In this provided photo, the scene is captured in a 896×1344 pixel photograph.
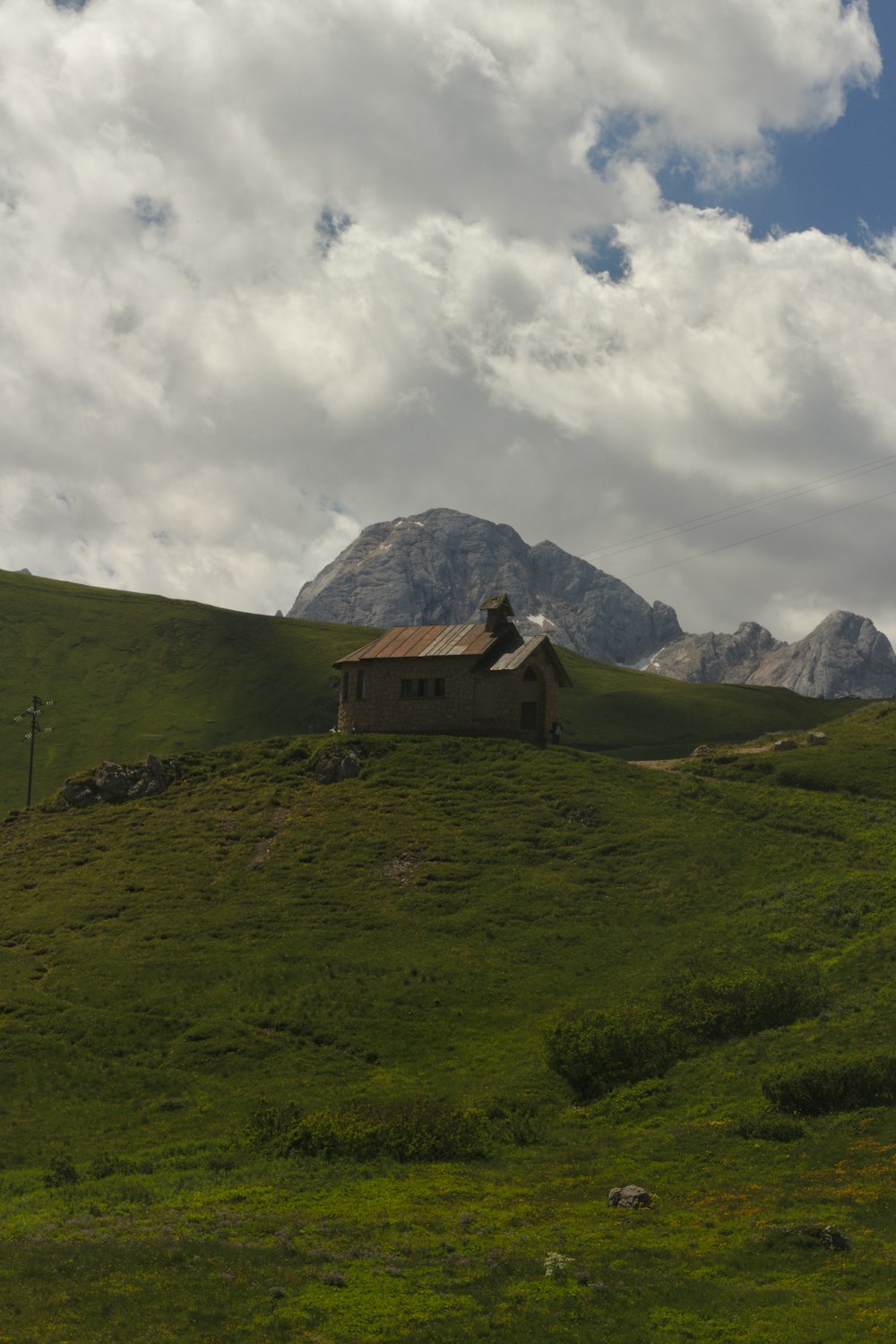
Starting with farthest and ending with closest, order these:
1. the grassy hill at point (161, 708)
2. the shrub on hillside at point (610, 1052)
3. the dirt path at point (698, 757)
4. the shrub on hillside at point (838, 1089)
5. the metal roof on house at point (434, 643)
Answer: the grassy hill at point (161, 708)
the dirt path at point (698, 757)
the metal roof on house at point (434, 643)
the shrub on hillside at point (610, 1052)
the shrub on hillside at point (838, 1089)

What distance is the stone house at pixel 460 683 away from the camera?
86.4 m

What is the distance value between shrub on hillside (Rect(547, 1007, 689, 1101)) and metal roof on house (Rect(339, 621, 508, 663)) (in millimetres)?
45371

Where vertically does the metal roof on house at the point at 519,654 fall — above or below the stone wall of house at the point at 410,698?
above

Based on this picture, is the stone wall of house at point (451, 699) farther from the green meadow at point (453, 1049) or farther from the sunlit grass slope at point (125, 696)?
the sunlit grass slope at point (125, 696)

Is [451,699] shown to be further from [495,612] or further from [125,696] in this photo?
[125,696]

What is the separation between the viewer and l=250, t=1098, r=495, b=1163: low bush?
117ft

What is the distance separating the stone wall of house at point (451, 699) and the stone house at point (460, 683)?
71 mm

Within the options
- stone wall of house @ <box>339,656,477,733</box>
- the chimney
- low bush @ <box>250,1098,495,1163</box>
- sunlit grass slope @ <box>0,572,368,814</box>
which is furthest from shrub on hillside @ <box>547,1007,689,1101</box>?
sunlit grass slope @ <box>0,572,368,814</box>

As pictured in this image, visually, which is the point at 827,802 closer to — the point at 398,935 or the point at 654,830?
the point at 654,830

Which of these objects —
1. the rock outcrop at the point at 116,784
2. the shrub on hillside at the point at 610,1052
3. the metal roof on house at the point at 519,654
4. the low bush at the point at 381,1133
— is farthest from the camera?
the metal roof on house at the point at 519,654

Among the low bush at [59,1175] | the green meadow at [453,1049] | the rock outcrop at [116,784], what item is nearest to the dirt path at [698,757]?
the green meadow at [453,1049]

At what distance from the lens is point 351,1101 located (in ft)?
135

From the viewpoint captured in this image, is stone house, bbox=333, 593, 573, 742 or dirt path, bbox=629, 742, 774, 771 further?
dirt path, bbox=629, 742, 774, 771

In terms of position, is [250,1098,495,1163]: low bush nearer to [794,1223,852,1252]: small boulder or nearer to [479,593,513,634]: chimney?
[794,1223,852,1252]: small boulder
